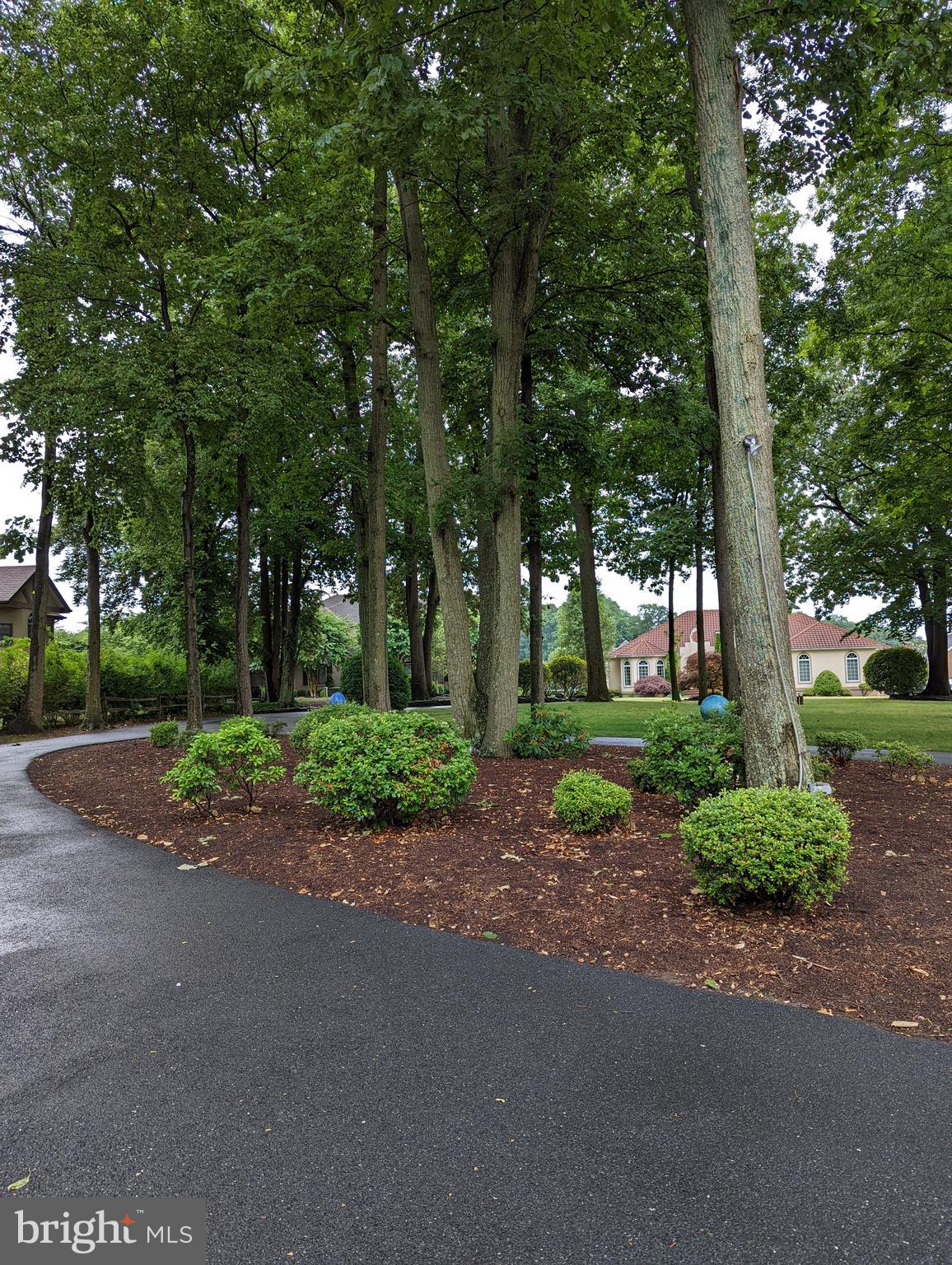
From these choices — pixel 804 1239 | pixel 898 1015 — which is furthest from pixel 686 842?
pixel 804 1239

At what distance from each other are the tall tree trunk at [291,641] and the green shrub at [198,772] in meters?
18.0

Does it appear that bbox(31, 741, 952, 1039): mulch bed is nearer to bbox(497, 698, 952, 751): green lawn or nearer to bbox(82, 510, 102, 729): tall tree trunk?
bbox(497, 698, 952, 751): green lawn

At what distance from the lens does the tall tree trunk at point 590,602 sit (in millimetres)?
20375

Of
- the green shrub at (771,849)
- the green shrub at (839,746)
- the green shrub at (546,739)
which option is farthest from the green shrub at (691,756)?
the green shrub at (839,746)

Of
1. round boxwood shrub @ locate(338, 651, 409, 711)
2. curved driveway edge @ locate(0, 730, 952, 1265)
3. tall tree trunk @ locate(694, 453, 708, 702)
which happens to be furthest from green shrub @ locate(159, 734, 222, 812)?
round boxwood shrub @ locate(338, 651, 409, 711)

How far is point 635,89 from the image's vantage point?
29.6ft

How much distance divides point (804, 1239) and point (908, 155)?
14.1 m

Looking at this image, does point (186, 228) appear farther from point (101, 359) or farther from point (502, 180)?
point (502, 180)

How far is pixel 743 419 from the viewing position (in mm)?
5105

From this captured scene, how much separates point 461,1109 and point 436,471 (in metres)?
8.52

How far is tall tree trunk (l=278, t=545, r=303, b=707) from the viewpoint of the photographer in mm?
24875

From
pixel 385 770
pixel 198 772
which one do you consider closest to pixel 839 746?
pixel 385 770

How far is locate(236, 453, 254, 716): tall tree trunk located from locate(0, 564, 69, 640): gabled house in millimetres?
19969

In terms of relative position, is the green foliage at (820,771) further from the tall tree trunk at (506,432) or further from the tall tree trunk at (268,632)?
the tall tree trunk at (268,632)
